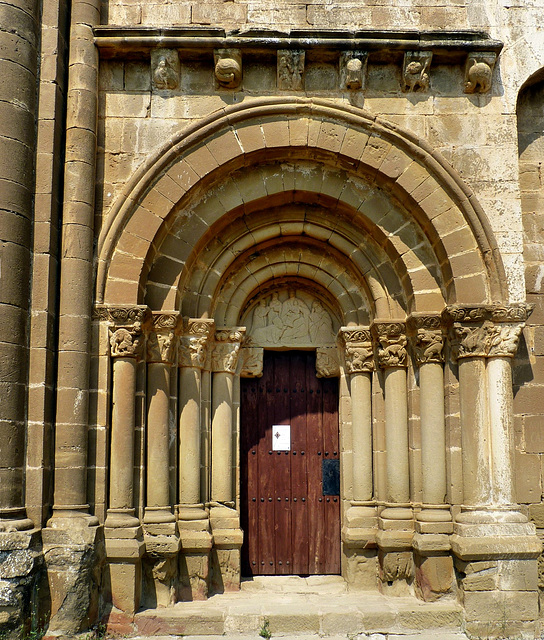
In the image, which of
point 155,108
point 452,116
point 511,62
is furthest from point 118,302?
point 511,62

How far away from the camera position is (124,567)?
20.7 feet

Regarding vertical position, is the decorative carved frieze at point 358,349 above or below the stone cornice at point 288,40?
below

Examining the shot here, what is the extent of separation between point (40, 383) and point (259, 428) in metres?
2.63

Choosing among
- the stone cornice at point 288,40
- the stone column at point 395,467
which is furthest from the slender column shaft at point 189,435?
the stone cornice at point 288,40

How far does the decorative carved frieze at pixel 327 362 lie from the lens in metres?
7.85

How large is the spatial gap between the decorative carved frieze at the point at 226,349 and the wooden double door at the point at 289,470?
54 cm

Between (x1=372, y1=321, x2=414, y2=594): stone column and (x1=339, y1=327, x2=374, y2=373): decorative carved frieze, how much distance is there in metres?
0.16

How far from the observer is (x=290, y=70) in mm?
7004

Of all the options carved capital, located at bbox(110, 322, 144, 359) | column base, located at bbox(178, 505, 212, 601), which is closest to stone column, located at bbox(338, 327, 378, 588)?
column base, located at bbox(178, 505, 212, 601)

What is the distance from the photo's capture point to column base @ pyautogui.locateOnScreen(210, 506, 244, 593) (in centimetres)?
708

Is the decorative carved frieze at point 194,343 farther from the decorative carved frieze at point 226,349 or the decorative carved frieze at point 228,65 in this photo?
the decorative carved frieze at point 228,65

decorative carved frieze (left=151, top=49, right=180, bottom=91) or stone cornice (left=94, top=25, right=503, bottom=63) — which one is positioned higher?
stone cornice (left=94, top=25, right=503, bottom=63)

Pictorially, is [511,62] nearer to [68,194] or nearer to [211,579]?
[68,194]

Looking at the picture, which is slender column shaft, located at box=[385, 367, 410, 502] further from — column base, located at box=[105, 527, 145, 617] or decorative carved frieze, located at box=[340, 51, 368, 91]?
decorative carved frieze, located at box=[340, 51, 368, 91]
